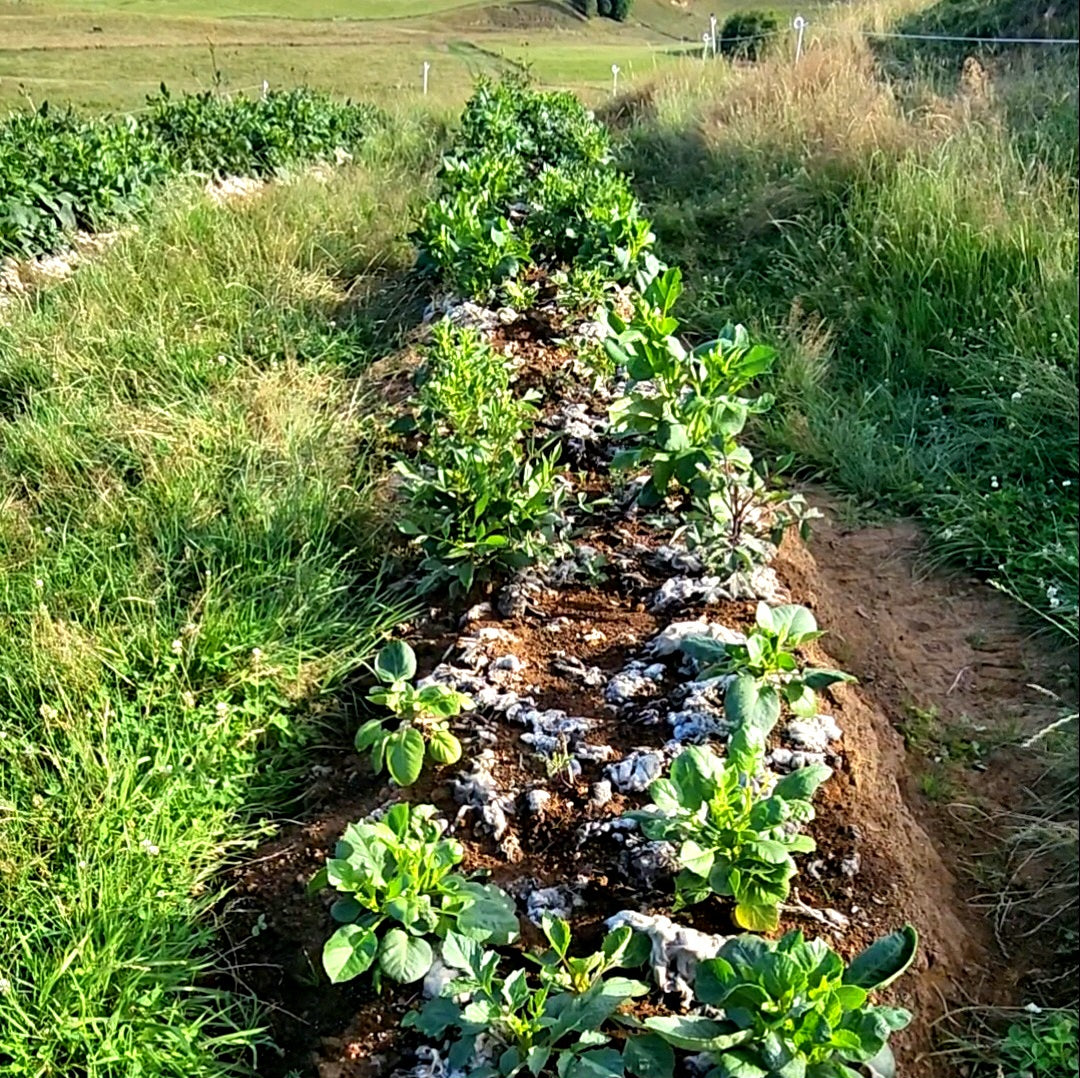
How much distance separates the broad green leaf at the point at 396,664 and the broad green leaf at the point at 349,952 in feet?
2.51

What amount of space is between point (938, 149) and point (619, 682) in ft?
15.9

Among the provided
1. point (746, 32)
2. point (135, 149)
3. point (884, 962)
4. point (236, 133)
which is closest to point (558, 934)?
point (884, 962)

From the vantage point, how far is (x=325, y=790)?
278 cm

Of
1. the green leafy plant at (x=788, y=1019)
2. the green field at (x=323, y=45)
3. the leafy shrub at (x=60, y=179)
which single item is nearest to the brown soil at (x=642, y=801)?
the green leafy plant at (x=788, y=1019)

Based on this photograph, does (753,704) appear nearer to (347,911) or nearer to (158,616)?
(347,911)

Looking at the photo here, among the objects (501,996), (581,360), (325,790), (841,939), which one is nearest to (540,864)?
(501,996)

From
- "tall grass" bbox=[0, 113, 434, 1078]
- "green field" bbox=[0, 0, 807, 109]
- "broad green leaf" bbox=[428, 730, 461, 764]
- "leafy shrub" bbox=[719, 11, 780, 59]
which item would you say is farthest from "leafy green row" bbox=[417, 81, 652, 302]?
"leafy shrub" bbox=[719, 11, 780, 59]

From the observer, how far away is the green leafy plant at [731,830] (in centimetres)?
194

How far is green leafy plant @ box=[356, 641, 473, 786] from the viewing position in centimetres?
242

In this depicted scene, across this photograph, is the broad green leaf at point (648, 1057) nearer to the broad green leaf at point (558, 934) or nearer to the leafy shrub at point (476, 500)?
the broad green leaf at point (558, 934)

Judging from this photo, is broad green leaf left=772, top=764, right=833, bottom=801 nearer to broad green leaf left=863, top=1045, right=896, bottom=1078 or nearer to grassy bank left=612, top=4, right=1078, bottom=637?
broad green leaf left=863, top=1045, right=896, bottom=1078

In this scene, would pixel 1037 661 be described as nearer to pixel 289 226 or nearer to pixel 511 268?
pixel 511 268

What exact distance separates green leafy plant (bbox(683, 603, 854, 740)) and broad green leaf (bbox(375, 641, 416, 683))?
0.67 meters

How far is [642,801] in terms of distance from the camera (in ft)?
7.60
